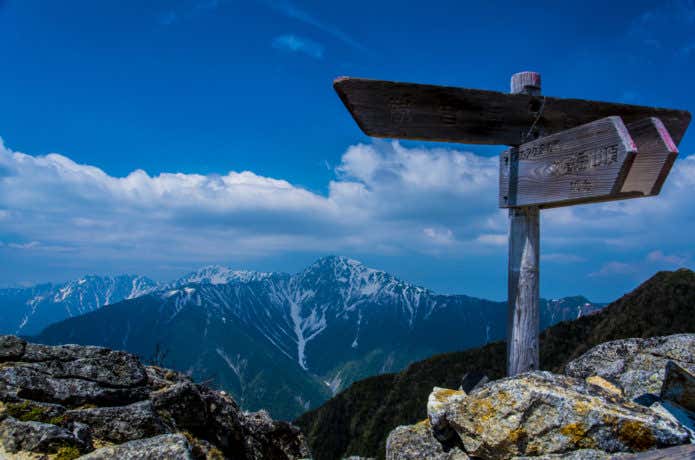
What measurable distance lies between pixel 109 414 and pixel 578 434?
5793mm

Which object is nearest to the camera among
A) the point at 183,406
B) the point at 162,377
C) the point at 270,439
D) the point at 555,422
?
the point at 555,422

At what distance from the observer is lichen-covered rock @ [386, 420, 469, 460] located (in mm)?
6219

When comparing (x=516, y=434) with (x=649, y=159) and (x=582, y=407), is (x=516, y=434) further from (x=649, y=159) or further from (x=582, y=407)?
(x=649, y=159)

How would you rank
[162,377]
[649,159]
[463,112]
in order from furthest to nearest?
1. [162,377]
2. [463,112]
3. [649,159]

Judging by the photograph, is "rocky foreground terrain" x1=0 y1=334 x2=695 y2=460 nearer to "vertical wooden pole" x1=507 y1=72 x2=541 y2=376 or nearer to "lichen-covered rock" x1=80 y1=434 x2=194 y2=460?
"lichen-covered rock" x1=80 y1=434 x2=194 y2=460

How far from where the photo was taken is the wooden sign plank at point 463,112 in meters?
5.76

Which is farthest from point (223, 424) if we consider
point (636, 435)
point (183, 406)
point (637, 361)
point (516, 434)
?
point (637, 361)

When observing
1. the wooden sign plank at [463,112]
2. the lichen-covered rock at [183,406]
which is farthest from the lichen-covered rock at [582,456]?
the lichen-covered rock at [183,406]

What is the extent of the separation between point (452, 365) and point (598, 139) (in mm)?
153463

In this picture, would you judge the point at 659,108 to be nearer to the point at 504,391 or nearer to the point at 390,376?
the point at 504,391

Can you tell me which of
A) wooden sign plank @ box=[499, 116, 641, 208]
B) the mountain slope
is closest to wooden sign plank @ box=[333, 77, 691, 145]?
wooden sign plank @ box=[499, 116, 641, 208]

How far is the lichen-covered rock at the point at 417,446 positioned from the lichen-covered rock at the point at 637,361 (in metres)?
3.01

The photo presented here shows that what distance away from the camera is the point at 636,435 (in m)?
4.90

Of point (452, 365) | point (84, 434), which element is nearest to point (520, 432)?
point (84, 434)
